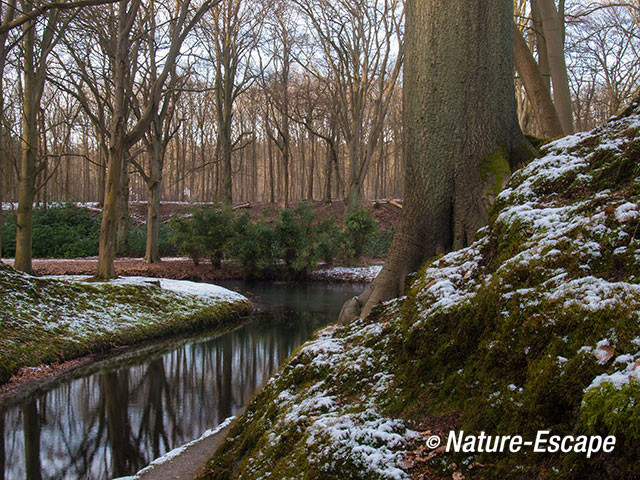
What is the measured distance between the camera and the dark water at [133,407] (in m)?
4.69

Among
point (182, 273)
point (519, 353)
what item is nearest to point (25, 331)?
point (519, 353)

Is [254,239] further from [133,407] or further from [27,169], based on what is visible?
[133,407]

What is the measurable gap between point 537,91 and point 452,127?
3585 millimetres

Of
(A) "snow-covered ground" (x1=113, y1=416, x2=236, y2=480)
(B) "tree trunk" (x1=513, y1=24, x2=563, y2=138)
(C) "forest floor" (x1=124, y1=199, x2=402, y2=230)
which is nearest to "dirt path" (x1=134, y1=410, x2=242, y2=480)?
(A) "snow-covered ground" (x1=113, y1=416, x2=236, y2=480)

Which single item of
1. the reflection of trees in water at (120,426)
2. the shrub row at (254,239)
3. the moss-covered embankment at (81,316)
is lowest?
the reflection of trees in water at (120,426)

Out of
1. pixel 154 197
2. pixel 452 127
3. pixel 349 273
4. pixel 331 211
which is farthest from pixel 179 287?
pixel 331 211

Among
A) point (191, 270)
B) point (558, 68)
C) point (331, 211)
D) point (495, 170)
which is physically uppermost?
point (558, 68)

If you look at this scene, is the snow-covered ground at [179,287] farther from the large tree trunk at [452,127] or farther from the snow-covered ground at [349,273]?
the large tree trunk at [452,127]

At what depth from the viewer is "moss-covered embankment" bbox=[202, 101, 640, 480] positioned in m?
1.63

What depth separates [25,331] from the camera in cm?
748

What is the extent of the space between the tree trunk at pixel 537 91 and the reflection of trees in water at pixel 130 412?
6136 mm

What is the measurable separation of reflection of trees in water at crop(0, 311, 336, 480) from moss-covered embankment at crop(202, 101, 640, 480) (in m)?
2.16

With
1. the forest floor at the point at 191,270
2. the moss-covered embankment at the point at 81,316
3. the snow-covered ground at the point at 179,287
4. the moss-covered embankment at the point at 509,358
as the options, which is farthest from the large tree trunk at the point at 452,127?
the forest floor at the point at 191,270

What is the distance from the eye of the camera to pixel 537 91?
22.3 feet
